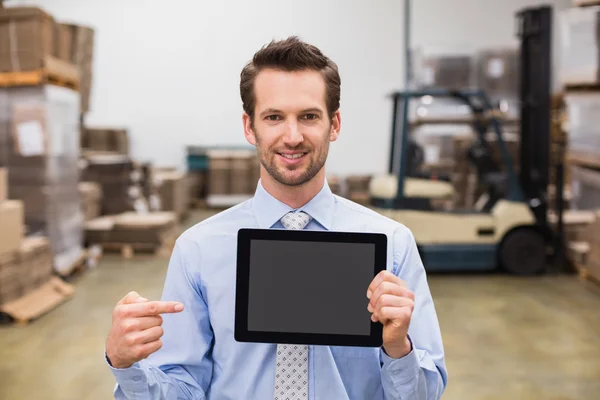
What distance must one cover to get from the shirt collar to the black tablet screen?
0.71 ft

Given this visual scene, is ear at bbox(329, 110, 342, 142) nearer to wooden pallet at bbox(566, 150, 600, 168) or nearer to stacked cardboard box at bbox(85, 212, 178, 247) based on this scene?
wooden pallet at bbox(566, 150, 600, 168)

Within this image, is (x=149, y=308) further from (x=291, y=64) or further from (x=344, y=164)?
(x=344, y=164)

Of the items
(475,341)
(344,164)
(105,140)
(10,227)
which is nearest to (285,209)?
(475,341)

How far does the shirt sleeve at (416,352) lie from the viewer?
4.05 ft

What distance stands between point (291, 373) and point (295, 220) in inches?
12.5

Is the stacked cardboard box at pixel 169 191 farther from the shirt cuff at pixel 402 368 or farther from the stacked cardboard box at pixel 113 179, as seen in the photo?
the shirt cuff at pixel 402 368

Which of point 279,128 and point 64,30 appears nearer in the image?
point 279,128

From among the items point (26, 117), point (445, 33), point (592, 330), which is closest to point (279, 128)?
point (592, 330)

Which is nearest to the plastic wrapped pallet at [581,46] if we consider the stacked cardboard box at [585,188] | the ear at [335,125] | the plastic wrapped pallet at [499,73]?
the stacked cardboard box at [585,188]

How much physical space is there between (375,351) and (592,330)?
418 cm

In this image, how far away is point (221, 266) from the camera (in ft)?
4.50

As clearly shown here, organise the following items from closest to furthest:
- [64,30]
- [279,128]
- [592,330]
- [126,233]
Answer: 1. [279,128]
2. [592,330]
3. [64,30]
4. [126,233]

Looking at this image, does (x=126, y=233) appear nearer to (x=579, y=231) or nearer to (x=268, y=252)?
(x=579, y=231)

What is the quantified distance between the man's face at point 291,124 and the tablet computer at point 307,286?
0.19 m
